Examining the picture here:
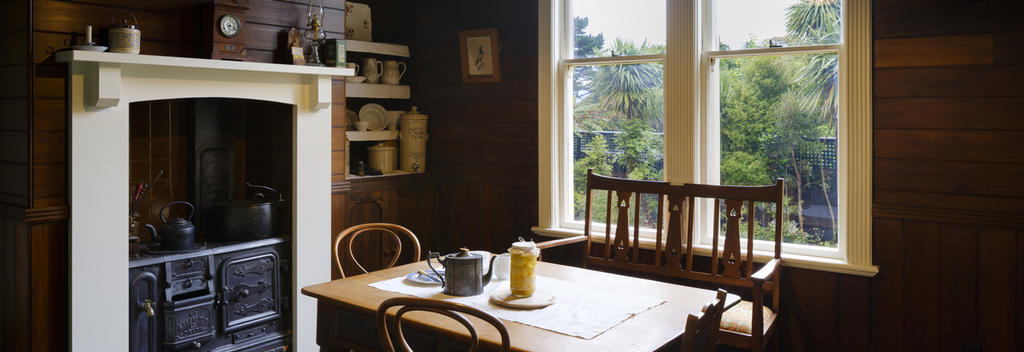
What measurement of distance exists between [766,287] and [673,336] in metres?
1.18

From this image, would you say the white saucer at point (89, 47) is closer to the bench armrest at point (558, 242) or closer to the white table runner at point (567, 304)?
the white table runner at point (567, 304)

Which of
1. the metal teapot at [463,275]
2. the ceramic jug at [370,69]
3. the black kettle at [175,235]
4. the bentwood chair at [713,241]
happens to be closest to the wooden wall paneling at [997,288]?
the bentwood chair at [713,241]

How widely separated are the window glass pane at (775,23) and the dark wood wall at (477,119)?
1.07m

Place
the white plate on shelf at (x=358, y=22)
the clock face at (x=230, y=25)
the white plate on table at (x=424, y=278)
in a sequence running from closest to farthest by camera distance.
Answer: the white plate on table at (x=424, y=278), the clock face at (x=230, y=25), the white plate on shelf at (x=358, y=22)

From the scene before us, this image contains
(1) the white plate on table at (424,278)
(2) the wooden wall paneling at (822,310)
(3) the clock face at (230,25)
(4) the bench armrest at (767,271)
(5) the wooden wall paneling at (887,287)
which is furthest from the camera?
(3) the clock face at (230,25)

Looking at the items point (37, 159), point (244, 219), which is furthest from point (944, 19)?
point (37, 159)

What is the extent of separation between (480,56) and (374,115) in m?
0.77

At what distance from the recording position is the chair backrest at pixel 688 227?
116 inches

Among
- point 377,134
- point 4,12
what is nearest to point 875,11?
point 377,134

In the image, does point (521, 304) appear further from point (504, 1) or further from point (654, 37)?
point (504, 1)

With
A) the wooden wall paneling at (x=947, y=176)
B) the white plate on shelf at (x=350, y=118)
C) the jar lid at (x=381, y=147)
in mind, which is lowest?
the wooden wall paneling at (x=947, y=176)

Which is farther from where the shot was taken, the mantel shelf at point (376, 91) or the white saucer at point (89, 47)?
the mantel shelf at point (376, 91)

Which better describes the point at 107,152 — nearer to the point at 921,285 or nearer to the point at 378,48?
the point at 378,48

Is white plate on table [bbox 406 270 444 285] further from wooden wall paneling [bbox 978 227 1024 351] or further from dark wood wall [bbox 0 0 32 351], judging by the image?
wooden wall paneling [bbox 978 227 1024 351]
